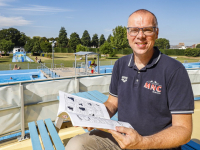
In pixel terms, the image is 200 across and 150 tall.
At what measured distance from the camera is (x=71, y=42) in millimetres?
67625

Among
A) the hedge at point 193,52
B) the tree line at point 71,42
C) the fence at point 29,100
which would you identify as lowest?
the fence at point 29,100

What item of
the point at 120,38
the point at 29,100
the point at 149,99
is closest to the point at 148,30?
the point at 149,99

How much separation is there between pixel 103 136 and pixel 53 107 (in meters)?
2.76

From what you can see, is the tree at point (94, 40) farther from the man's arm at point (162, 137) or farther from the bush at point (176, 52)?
the man's arm at point (162, 137)

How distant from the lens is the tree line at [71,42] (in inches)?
1889

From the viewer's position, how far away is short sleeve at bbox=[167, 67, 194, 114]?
144 cm

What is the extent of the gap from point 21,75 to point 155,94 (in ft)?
61.9

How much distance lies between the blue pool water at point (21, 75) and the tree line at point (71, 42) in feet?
93.6

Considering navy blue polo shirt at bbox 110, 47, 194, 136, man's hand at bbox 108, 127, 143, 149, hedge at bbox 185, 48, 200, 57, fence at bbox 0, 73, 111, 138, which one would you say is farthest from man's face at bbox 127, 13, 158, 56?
hedge at bbox 185, 48, 200, 57

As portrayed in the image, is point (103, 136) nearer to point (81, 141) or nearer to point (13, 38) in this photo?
point (81, 141)

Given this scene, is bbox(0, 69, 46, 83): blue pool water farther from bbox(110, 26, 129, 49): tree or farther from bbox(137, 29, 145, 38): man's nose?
bbox(110, 26, 129, 49): tree

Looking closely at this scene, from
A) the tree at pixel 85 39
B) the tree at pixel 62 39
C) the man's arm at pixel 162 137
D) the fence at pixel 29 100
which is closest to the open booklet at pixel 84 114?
the man's arm at pixel 162 137

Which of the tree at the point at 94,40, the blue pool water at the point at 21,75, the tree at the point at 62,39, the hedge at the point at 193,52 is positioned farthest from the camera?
the tree at the point at 94,40

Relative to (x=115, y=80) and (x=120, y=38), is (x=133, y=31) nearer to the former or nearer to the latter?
(x=115, y=80)
